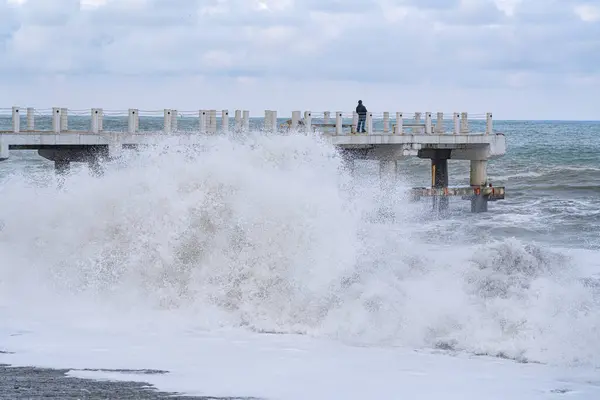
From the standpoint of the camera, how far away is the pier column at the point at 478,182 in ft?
95.1

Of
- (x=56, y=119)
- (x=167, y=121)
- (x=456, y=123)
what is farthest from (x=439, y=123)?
(x=56, y=119)

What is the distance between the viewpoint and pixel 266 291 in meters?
12.5

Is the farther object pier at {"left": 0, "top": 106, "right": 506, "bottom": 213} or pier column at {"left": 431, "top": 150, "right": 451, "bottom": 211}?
pier column at {"left": 431, "top": 150, "right": 451, "bottom": 211}

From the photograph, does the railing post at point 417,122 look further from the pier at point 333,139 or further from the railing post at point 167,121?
the railing post at point 167,121

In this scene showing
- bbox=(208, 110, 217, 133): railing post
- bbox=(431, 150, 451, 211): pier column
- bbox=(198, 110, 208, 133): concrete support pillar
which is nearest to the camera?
bbox=(198, 110, 208, 133): concrete support pillar

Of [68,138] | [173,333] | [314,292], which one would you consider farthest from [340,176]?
[68,138]

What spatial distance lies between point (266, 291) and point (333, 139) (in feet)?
41.3

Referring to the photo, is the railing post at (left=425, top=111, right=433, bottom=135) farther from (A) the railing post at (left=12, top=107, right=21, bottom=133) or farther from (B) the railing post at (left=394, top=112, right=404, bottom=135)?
(A) the railing post at (left=12, top=107, right=21, bottom=133)

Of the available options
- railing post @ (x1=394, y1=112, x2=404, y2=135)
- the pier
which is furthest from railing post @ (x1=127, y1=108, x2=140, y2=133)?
railing post @ (x1=394, y1=112, x2=404, y2=135)

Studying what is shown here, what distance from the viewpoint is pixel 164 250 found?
531 inches

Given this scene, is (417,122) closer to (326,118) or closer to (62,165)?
(326,118)

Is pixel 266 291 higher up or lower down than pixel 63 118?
lower down

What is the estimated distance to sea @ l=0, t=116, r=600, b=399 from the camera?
9.59 meters

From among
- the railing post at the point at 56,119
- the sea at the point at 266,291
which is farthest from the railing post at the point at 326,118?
the sea at the point at 266,291
